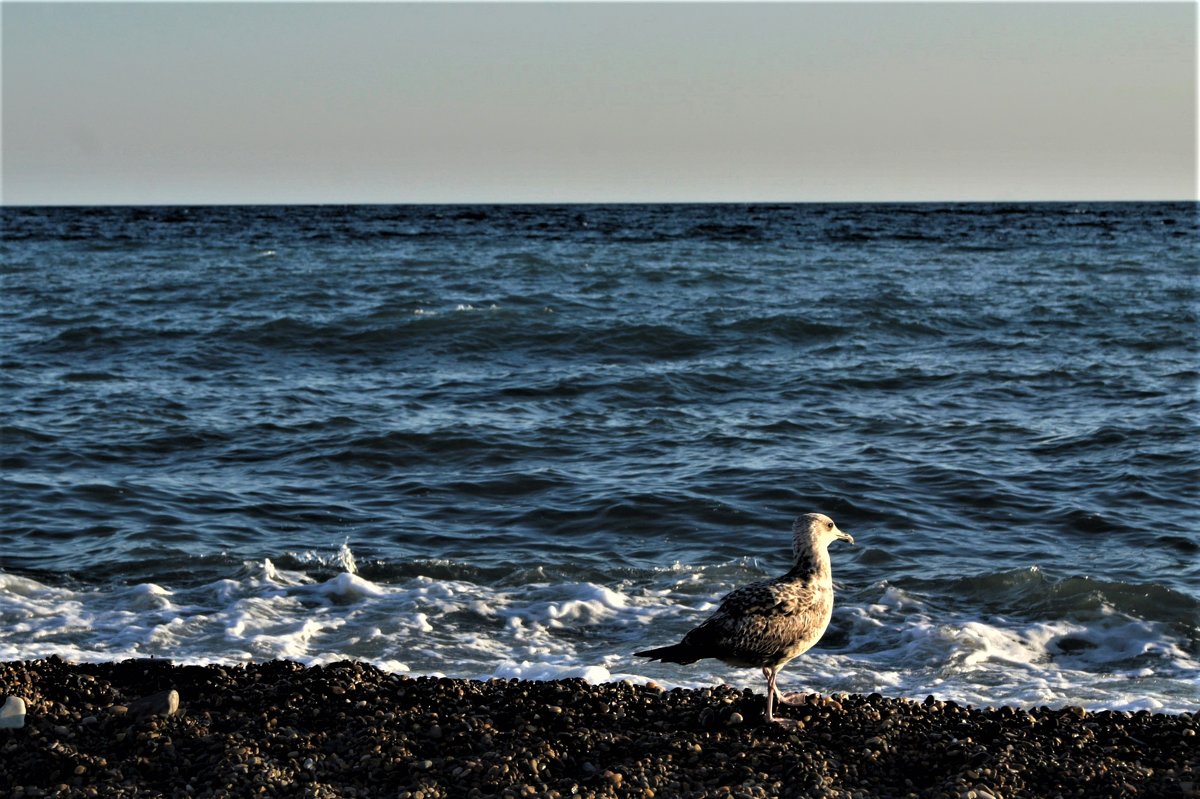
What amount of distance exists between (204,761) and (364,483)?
7595 mm

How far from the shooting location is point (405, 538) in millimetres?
11531

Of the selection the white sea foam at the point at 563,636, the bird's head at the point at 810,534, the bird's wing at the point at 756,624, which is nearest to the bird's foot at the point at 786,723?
the bird's wing at the point at 756,624

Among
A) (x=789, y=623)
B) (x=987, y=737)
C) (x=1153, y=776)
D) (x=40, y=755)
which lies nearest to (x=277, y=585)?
(x=40, y=755)

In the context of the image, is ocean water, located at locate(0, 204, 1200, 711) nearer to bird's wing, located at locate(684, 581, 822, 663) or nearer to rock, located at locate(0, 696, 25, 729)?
bird's wing, located at locate(684, 581, 822, 663)

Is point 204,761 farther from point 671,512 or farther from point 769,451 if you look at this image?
point 769,451

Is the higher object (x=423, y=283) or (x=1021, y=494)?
(x=423, y=283)

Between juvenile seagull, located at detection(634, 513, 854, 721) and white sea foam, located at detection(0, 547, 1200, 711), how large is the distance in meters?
1.18

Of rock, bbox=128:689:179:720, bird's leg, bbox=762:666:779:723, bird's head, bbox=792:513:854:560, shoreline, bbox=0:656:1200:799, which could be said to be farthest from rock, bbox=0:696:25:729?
bird's head, bbox=792:513:854:560

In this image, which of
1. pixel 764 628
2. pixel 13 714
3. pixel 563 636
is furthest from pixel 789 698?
pixel 13 714

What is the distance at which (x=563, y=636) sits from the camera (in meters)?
9.13

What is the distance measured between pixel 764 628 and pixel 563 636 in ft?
8.70

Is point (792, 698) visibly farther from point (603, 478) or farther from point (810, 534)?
point (603, 478)

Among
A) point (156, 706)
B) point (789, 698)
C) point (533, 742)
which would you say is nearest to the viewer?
point (533, 742)

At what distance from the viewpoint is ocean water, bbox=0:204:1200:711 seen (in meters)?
9.03
